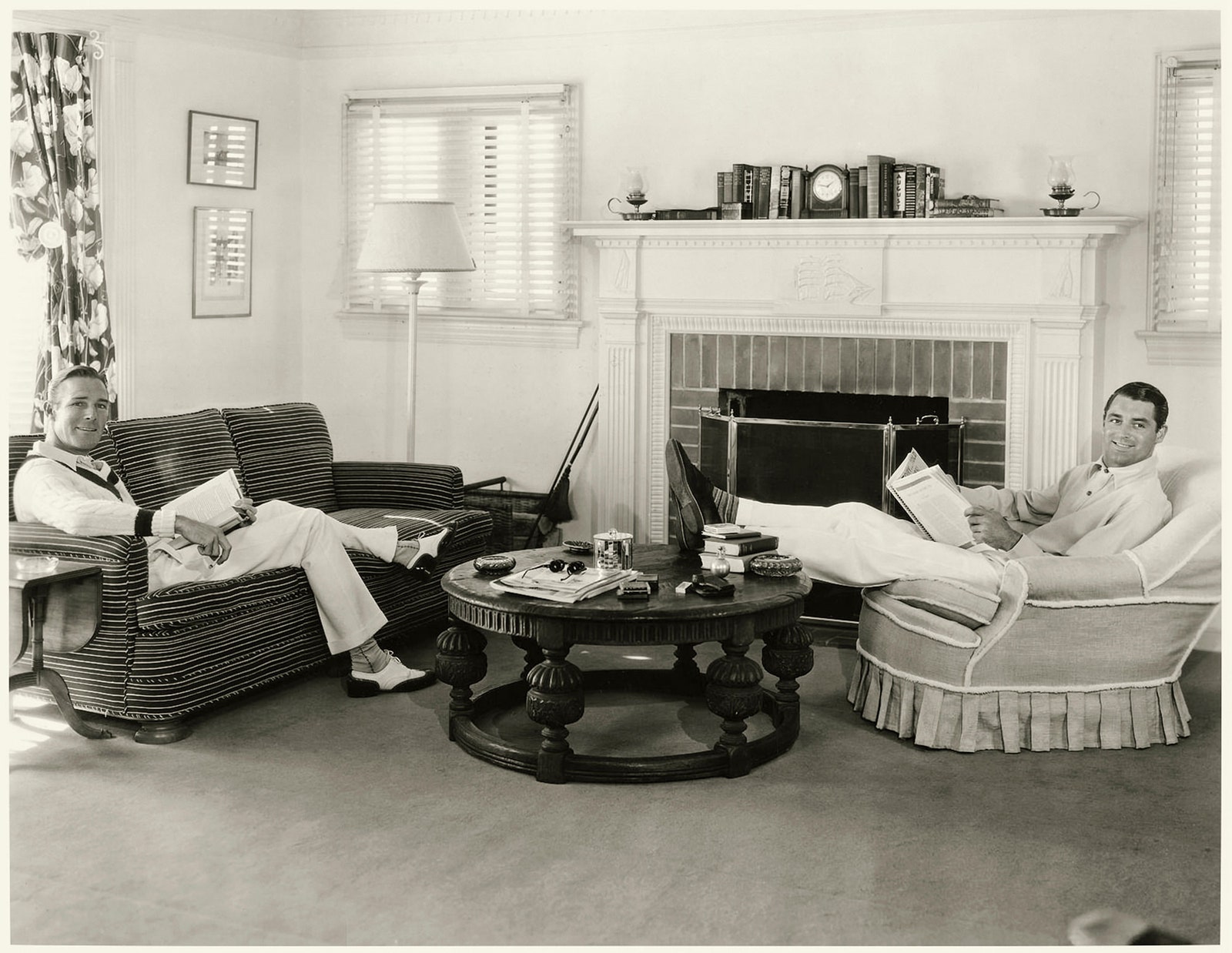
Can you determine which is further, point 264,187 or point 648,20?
point 264,187

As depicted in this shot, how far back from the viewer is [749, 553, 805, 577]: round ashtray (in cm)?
373

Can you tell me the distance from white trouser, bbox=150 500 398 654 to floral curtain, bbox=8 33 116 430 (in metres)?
1.37

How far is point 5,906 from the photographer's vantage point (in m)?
2.47

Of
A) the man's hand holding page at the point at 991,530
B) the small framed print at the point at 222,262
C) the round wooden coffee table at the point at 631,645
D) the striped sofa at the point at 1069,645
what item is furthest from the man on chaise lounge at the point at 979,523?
the small framed print at the point at 222,262

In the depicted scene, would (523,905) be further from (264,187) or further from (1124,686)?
(264,187)

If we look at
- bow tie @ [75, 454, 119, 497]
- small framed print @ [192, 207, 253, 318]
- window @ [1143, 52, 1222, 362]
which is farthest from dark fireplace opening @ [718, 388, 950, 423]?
bow tie @ [75, 454, 119, 497]

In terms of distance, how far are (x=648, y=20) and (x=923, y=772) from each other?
350 cm

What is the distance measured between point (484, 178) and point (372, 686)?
2.71m

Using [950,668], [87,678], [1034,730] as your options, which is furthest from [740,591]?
[87,678]

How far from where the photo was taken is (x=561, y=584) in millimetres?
3500

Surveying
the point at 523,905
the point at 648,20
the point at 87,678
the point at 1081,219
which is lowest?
the point at 523,905

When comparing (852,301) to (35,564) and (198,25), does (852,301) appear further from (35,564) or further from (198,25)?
(35,564)

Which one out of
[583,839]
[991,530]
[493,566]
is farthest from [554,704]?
[991,530]

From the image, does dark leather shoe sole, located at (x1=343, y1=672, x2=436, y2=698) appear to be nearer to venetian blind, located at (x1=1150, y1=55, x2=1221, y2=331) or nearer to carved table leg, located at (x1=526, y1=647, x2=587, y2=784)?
carved table leg, located at (x1=526, y1=647, x2=587, y2=784)
